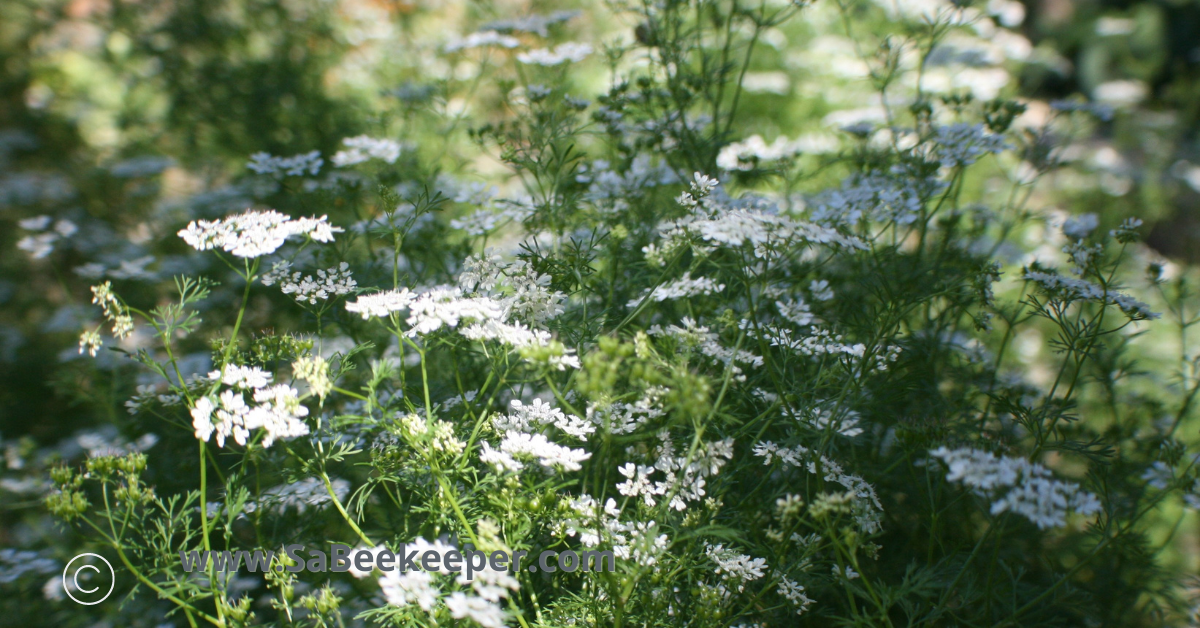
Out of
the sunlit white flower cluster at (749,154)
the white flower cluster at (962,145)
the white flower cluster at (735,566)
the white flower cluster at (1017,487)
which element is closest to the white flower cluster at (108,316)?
the white flower cluster at (735,566)

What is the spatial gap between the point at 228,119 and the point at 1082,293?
403 centimetres

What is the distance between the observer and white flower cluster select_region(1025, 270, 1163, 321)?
1.53 metres

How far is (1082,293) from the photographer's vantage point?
1.52 metres

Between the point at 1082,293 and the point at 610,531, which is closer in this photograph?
the point at 610,531

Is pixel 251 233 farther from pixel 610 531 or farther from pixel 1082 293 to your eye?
pixel 1082 293

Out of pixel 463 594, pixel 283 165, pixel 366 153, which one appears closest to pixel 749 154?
pixel 366 153

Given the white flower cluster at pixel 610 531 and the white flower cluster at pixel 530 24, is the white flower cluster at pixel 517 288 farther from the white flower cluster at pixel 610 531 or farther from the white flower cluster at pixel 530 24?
the white flower cluster at pixel 530 24

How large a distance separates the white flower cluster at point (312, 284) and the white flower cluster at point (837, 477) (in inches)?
41.4

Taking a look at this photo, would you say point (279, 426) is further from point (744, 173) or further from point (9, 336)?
point (9, 336)

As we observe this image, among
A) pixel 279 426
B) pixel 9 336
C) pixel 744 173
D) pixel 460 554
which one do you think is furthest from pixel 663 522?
pixel 9 336

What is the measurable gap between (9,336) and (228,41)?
2.05 m

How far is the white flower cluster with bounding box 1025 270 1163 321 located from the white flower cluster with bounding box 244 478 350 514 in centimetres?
180

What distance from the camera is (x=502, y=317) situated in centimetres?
146

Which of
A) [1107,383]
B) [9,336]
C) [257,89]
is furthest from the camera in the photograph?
[257,89]
